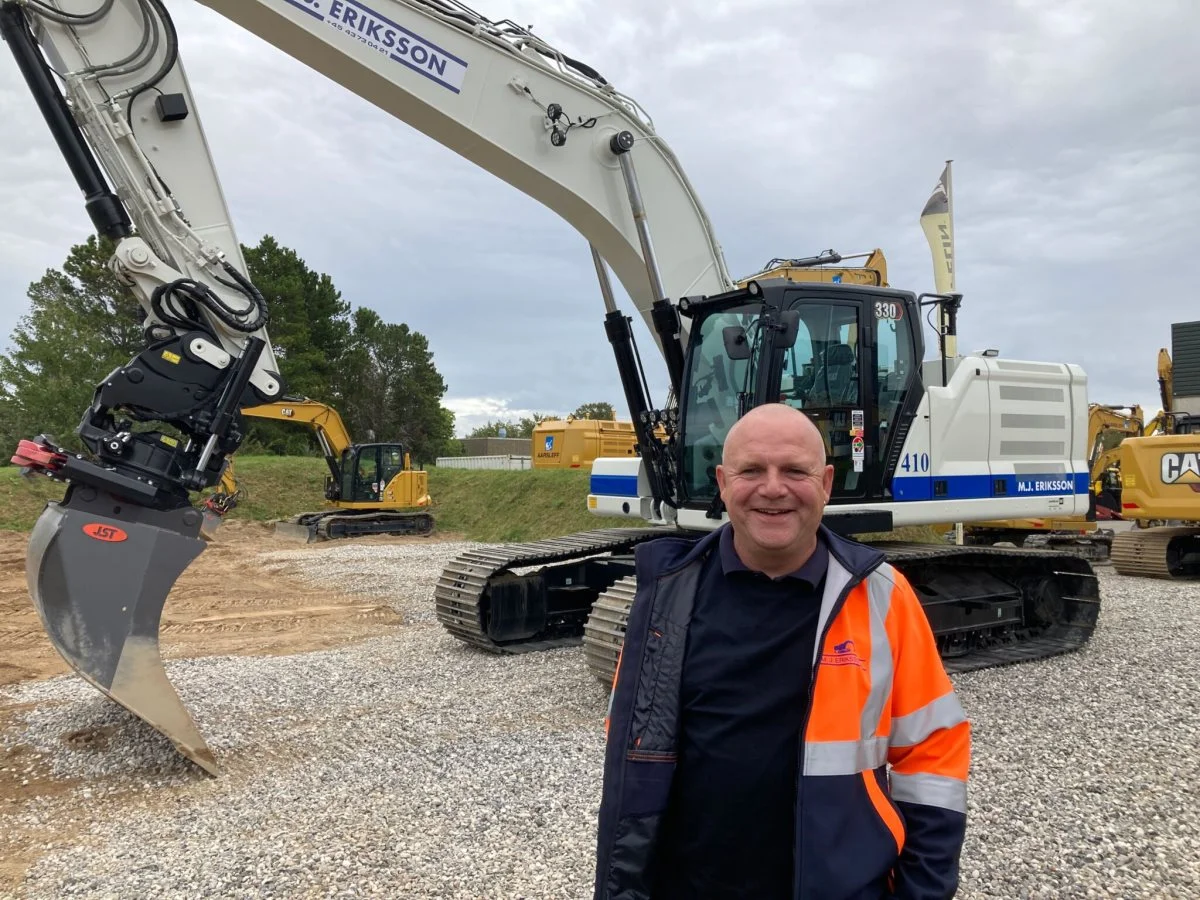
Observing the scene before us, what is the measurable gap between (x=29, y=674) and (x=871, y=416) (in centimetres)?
674

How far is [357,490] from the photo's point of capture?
21500 millimetres

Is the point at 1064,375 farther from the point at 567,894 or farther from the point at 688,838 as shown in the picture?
the point at 688,838

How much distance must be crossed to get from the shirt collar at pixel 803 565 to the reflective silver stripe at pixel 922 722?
33cm

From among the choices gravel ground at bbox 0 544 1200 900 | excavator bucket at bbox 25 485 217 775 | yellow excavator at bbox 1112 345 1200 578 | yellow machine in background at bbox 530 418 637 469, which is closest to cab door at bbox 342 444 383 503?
yellow machine in background at bbox 530 418 637 469

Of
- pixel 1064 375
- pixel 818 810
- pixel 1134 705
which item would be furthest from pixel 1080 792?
pixel 1064 375

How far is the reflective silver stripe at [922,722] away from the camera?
1879mm

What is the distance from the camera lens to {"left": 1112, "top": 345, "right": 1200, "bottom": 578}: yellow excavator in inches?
449

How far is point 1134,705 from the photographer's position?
19.6 ft

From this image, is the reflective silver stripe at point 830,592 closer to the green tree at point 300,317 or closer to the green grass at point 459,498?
the green grass at point 459,498

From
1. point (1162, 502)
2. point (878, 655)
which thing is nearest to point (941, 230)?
point (1162, 502)

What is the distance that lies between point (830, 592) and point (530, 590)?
6091mm

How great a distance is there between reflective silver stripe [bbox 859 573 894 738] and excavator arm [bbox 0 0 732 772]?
3.95m

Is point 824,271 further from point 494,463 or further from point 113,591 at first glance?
point 494,463

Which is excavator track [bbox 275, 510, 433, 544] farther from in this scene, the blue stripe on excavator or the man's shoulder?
the man's shoulder
